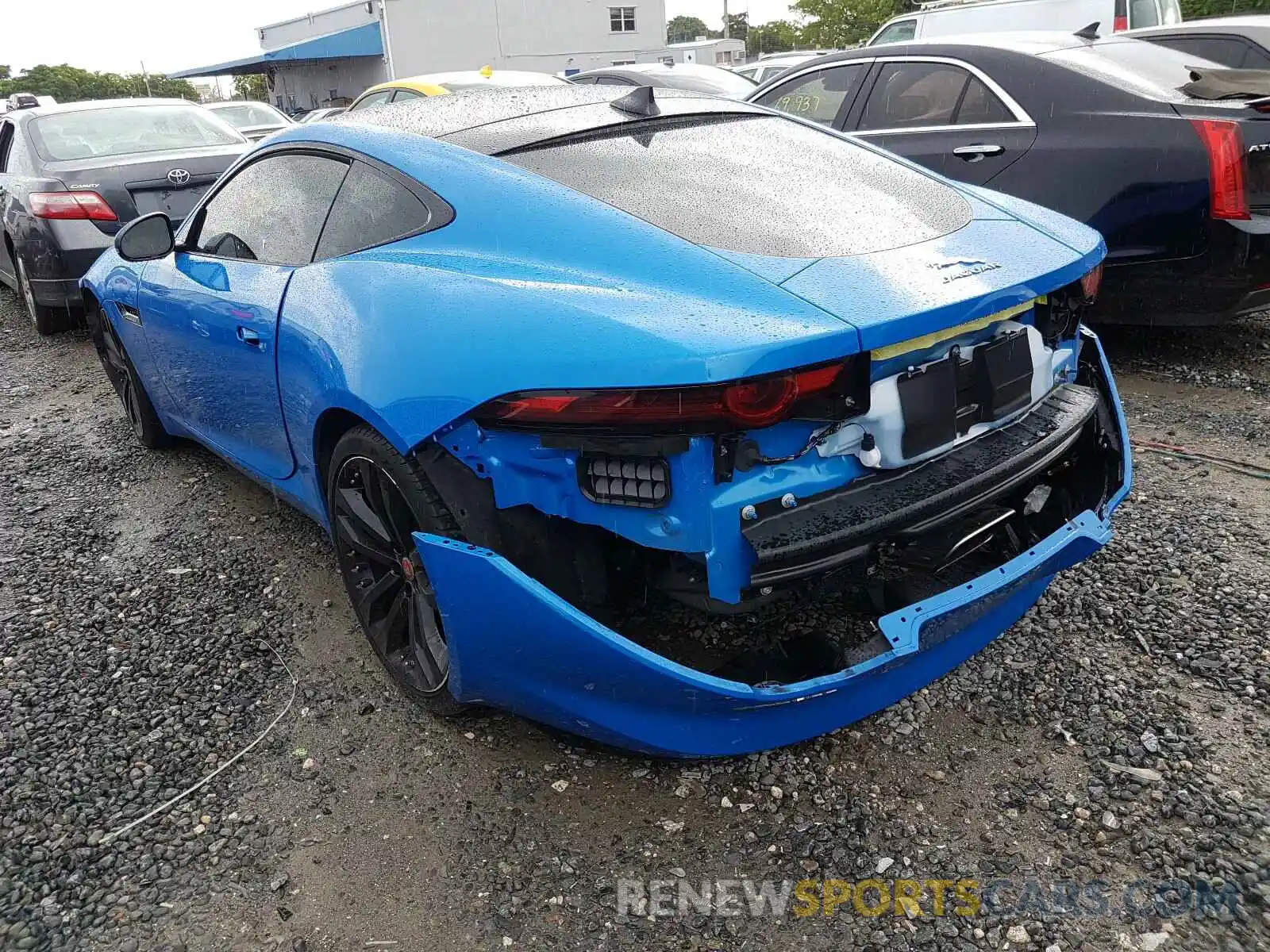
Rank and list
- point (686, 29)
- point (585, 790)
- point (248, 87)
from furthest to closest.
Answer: point (686, 29), point (248, 87), point (585, 790)

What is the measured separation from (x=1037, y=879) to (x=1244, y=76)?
428 cm

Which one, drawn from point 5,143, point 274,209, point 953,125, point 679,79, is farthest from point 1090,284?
point 5,143

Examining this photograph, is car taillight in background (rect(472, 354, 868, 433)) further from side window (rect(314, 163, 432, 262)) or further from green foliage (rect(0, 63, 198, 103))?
green foliage (rect(0, 63, 198, 103))

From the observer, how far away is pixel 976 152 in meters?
4.68

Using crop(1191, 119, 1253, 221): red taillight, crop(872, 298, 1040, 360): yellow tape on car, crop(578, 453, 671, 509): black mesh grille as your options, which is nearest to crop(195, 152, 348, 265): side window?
crop(578, 453, 671, 509): black mesh grille

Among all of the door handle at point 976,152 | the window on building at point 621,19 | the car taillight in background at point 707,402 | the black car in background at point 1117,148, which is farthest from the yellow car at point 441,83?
the window on building at point 621,19

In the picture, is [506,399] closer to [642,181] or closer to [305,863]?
[642,181]

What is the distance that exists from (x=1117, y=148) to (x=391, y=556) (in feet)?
12.0

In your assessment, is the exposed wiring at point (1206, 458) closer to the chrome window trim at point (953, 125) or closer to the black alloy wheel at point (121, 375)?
the chrome window trim at point (953, 125)

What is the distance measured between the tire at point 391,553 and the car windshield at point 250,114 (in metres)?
10.6

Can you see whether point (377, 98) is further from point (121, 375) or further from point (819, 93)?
point (121, 375)

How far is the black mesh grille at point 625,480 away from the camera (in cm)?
186

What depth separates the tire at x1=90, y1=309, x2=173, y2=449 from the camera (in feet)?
14.1

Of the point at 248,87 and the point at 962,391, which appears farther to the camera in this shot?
the point at 248,87
